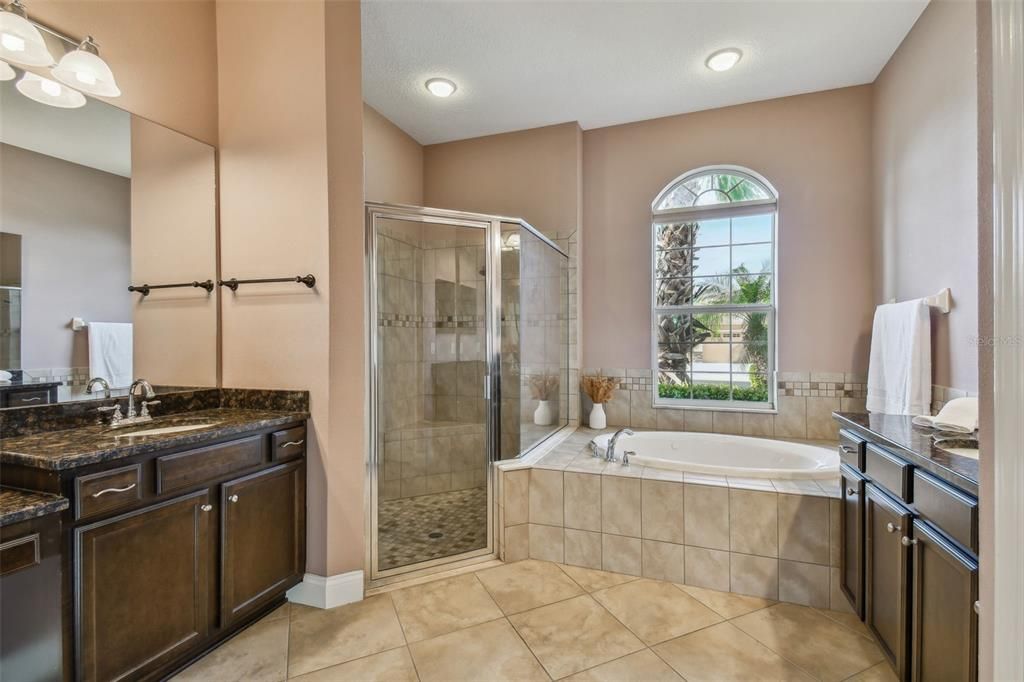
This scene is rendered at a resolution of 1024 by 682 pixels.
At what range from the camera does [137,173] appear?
197 centimetres

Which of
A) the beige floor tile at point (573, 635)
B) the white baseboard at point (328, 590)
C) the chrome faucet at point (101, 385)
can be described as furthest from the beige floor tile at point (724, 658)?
the chrome faucet at point (101, 385)

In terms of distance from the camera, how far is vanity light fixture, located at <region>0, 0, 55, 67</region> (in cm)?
153

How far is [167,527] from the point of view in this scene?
1.57 m

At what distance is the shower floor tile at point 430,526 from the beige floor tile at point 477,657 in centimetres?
64

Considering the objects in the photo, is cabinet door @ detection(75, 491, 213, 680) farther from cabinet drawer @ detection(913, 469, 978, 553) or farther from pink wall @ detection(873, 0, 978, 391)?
pink wall @ detection(873, 0, 978, 391)

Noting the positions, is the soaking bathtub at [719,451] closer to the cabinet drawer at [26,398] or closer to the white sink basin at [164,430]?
the white sink basin at [164,430]

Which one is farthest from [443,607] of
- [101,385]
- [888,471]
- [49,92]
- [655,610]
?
[49,92]

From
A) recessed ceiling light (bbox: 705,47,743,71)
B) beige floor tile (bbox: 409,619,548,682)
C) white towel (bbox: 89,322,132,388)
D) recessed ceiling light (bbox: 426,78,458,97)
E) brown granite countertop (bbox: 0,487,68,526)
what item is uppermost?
recessed ceiling light (bbox: 705,47,743,71)

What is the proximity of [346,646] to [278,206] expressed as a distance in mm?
1911

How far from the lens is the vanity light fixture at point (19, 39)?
153 cm

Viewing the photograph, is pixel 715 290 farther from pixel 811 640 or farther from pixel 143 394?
pixel 143 394

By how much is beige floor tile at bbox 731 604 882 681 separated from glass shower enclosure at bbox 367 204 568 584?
1305 mm

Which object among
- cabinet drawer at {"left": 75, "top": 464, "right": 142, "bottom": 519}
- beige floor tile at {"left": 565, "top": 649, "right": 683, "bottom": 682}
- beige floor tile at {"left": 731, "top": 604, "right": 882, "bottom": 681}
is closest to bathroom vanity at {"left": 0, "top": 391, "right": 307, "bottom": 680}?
cabinet drawer at {"left": 75, "top": 464, "right": 142, "bottom": 519}

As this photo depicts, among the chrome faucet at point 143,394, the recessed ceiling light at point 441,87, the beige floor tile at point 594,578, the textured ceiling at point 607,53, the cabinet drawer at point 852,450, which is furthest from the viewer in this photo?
the recessed ceiling light at point 441,87
